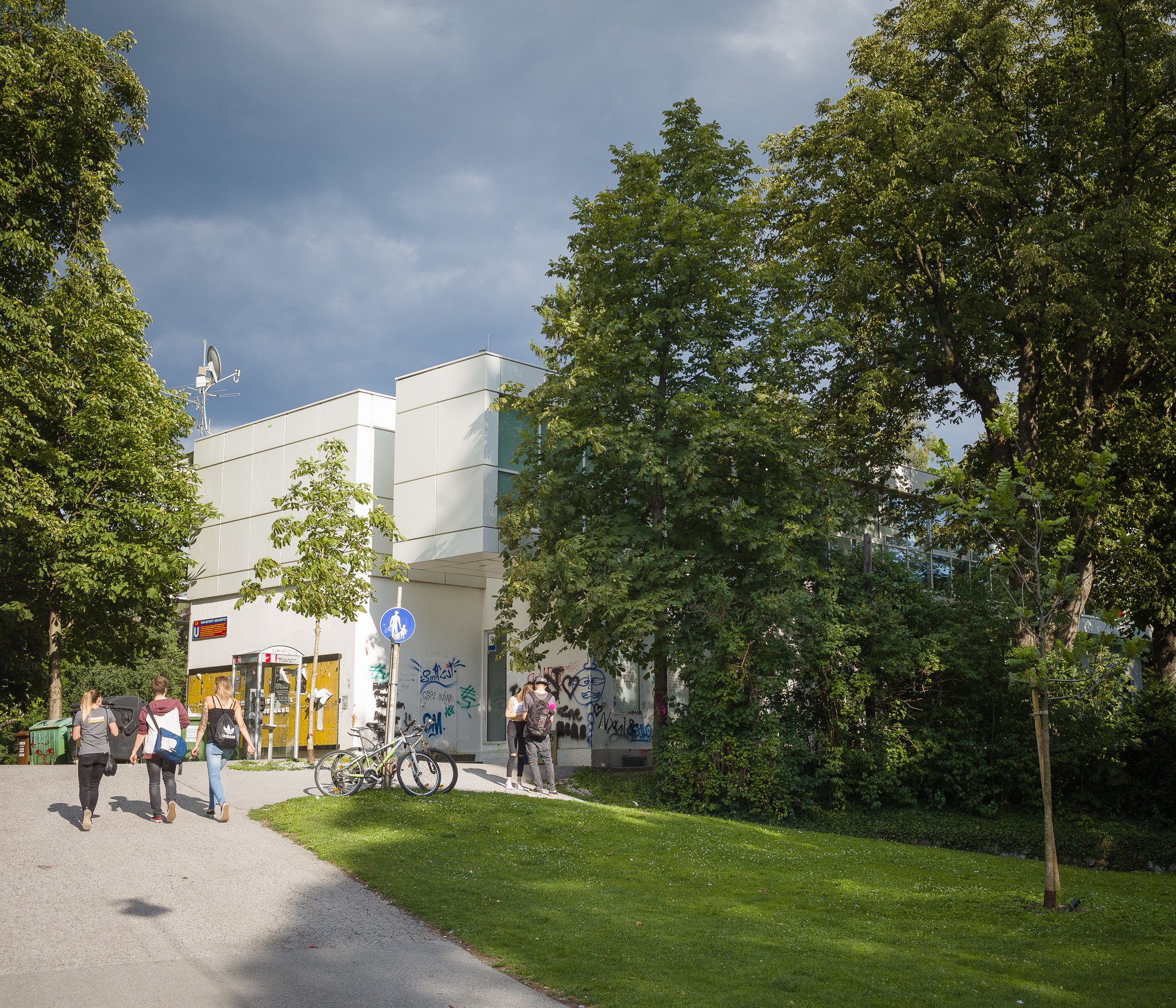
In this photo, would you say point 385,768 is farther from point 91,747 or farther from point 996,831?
point 996,831

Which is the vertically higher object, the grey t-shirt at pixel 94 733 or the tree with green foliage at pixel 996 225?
the tree with green foliage at pixel 996 225

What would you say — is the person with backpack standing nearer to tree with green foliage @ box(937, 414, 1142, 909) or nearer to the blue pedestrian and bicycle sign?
the blue pedestrian and bicycle sign

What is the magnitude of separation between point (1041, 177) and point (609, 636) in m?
A: 12.3

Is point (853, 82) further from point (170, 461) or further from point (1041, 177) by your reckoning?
point (170, 461)

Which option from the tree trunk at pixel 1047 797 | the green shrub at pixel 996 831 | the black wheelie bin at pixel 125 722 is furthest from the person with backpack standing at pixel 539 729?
the tree trunk at pixel 1047 797

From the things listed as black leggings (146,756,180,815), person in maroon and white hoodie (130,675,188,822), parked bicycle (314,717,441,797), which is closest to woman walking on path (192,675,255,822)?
person in maroon and white hoodie (130,675,188,822)

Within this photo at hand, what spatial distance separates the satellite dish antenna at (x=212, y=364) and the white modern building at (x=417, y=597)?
9890 millimetres

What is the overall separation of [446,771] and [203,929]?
27.1ft

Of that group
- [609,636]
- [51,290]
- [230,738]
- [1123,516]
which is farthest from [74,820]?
[1123,516]

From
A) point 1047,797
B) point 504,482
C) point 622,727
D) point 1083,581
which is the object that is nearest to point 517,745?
point 622,727

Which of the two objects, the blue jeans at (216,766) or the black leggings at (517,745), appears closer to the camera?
the blue jeans at (216,766)

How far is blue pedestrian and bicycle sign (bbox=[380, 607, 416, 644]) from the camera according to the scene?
1560 centimetres

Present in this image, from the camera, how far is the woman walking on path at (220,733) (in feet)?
41.4

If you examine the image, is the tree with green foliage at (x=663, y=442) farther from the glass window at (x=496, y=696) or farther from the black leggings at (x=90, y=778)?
the black leggings at (x=90, y=778)
